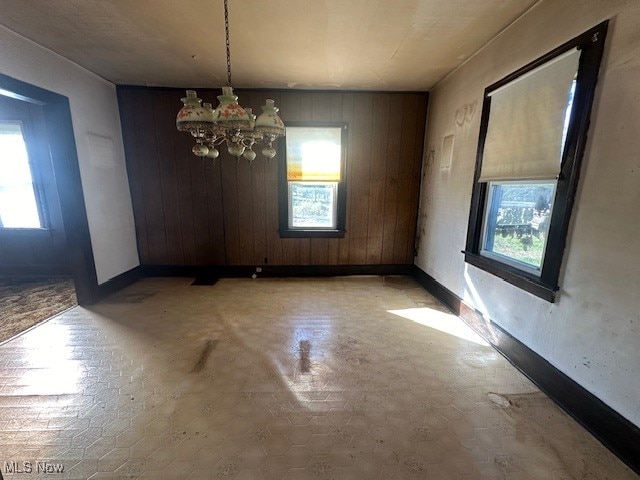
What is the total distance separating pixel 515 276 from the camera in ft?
6.88

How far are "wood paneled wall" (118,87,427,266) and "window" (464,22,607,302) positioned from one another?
1.47 metres

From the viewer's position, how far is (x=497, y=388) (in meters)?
1.86

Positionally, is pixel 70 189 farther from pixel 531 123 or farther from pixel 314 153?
pixel 531 123

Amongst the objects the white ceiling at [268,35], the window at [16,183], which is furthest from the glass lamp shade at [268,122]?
the window at [16,183]

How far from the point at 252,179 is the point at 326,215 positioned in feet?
4.05

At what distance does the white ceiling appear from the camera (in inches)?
77.1

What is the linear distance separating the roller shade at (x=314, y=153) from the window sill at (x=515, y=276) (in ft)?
7.03

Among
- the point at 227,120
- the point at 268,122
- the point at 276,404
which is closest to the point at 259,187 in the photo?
the point at 268,122

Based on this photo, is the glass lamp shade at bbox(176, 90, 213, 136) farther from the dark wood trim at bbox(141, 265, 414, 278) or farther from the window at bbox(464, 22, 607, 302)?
the dark wood trim at bbox(141, 265, 414, 278)

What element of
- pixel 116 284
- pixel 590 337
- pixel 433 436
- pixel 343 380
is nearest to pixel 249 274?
pixel 116 284

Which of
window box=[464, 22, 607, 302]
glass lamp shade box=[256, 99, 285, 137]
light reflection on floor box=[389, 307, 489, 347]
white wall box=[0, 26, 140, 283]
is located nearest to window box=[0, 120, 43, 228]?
white wall box=[0, 26, 140, 283]

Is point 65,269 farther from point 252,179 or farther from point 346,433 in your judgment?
point 346,433

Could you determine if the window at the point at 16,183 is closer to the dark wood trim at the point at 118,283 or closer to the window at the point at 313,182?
the dark wood trim at the point at 118,283

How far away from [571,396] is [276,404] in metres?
1.89
